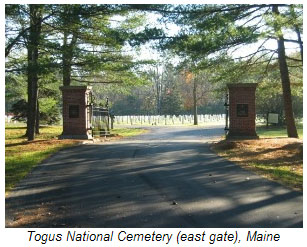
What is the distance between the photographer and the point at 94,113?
20.2 m

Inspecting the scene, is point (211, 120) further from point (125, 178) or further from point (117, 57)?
point (125, 178)

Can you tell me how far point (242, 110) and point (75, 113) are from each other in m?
7.84

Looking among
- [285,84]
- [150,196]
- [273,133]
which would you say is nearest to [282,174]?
[150,196]

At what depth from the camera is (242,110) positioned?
17.7 m

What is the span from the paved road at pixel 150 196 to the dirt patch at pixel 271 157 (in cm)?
58

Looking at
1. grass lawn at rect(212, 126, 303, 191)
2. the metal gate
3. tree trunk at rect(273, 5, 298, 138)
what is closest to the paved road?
grass lawn at rect(212, 126, 303, 191)

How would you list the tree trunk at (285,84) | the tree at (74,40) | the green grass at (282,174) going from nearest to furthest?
the green grass at (282,174) < the tree at (74,40) < the tree trunk at (285,84)

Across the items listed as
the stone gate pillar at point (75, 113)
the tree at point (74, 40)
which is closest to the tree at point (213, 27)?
the tree at point (74, 40)

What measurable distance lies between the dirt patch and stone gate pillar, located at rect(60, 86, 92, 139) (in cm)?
671

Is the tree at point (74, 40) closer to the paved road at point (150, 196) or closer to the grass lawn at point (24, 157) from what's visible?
the grass lawn at point (24, 157)

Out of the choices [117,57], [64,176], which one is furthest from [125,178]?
[117,57]

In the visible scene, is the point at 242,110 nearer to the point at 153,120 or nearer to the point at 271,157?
the point at 271,157

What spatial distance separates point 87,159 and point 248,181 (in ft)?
17.2

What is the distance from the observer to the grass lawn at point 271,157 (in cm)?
950
